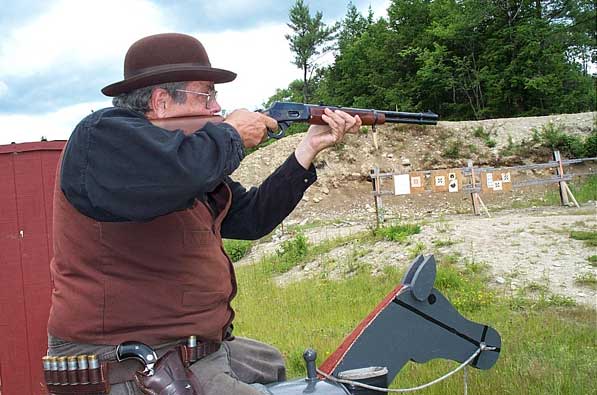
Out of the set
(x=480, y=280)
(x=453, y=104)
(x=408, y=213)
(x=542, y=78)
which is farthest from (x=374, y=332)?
(x=453, y=104)

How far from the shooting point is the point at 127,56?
7.41 feet

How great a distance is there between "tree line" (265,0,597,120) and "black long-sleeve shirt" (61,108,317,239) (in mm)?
29825

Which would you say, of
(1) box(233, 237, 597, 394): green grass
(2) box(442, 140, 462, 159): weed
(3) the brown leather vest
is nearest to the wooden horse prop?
(3) the brown leather vest

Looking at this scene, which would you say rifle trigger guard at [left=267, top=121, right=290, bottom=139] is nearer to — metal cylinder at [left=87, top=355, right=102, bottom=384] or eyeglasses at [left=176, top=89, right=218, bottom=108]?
eyeglasses at [left=176, top=89, right=218, bottom=108]

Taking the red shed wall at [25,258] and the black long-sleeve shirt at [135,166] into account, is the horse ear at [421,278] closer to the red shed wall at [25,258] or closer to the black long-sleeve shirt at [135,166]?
the black long-sleeve shirt at [135,166]

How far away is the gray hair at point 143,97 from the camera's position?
2.24 metres

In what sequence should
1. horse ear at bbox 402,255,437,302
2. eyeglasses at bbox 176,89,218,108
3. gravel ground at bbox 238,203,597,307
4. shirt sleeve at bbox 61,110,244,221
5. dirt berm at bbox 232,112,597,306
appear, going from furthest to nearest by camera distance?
dirt berm at bbox 232,112,597,306, gravel ground at bbox 238,203,597,307, horse ear at bbox 402,255,437,302, eyeglasses at bbox 176,89,218,108, shirt sleeve at bbox 61,110,244,221

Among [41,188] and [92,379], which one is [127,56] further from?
[41,188]

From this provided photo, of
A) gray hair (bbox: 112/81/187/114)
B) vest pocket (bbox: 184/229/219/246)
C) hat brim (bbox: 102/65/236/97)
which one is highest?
hat brim (bbox: 102/65/236/97)

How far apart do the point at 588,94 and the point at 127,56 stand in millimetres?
32928

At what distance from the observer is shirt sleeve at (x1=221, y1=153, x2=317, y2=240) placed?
2.80 m

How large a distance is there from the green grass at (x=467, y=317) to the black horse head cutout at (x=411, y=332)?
4.40 feet

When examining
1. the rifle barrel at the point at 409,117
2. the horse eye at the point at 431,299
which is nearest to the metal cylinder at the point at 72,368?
the horse eye at the point at 431,299

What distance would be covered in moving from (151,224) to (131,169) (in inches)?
11.5
